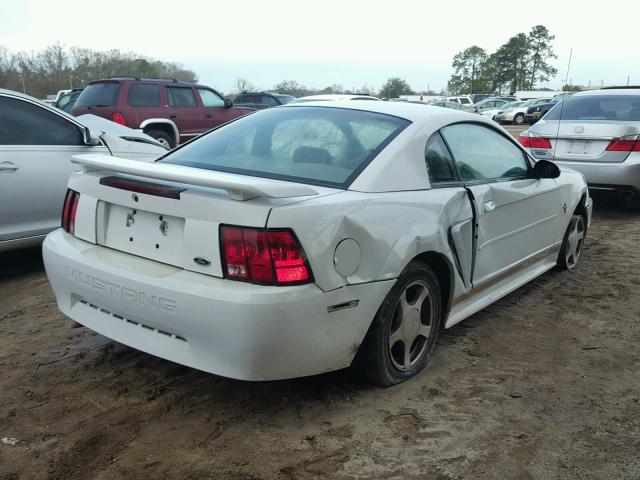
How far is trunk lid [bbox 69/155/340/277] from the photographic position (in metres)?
2.50

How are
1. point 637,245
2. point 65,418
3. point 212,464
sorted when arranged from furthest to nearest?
1. point 637,245
2. point 65,418
3. point 212,464

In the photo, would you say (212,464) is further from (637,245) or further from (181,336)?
(637,245)

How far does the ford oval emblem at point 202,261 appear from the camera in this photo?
256 cm

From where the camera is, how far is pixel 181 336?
2.62 metres

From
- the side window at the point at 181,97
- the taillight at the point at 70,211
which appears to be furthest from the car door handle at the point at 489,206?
the side window at the point at 181,97

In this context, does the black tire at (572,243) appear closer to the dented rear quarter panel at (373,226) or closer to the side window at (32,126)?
the dented rear quarter panel at (373,226)

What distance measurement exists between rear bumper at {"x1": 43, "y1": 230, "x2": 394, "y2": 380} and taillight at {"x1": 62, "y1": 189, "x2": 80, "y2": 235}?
332 mm

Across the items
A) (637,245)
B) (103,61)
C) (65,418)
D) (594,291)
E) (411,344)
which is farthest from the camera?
(103,61)

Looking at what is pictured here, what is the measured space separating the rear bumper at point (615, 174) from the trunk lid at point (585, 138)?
0.20 ft

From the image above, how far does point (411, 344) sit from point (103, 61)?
79.0m

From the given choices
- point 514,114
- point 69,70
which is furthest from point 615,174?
point 69,70

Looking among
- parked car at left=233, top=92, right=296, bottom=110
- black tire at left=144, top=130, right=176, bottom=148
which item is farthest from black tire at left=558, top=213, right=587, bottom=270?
parked car at left=233, top=92, right=296, bottom=110

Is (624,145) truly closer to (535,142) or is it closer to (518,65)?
(535,142)

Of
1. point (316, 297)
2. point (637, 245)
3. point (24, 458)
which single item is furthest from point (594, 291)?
point (24, 458)
